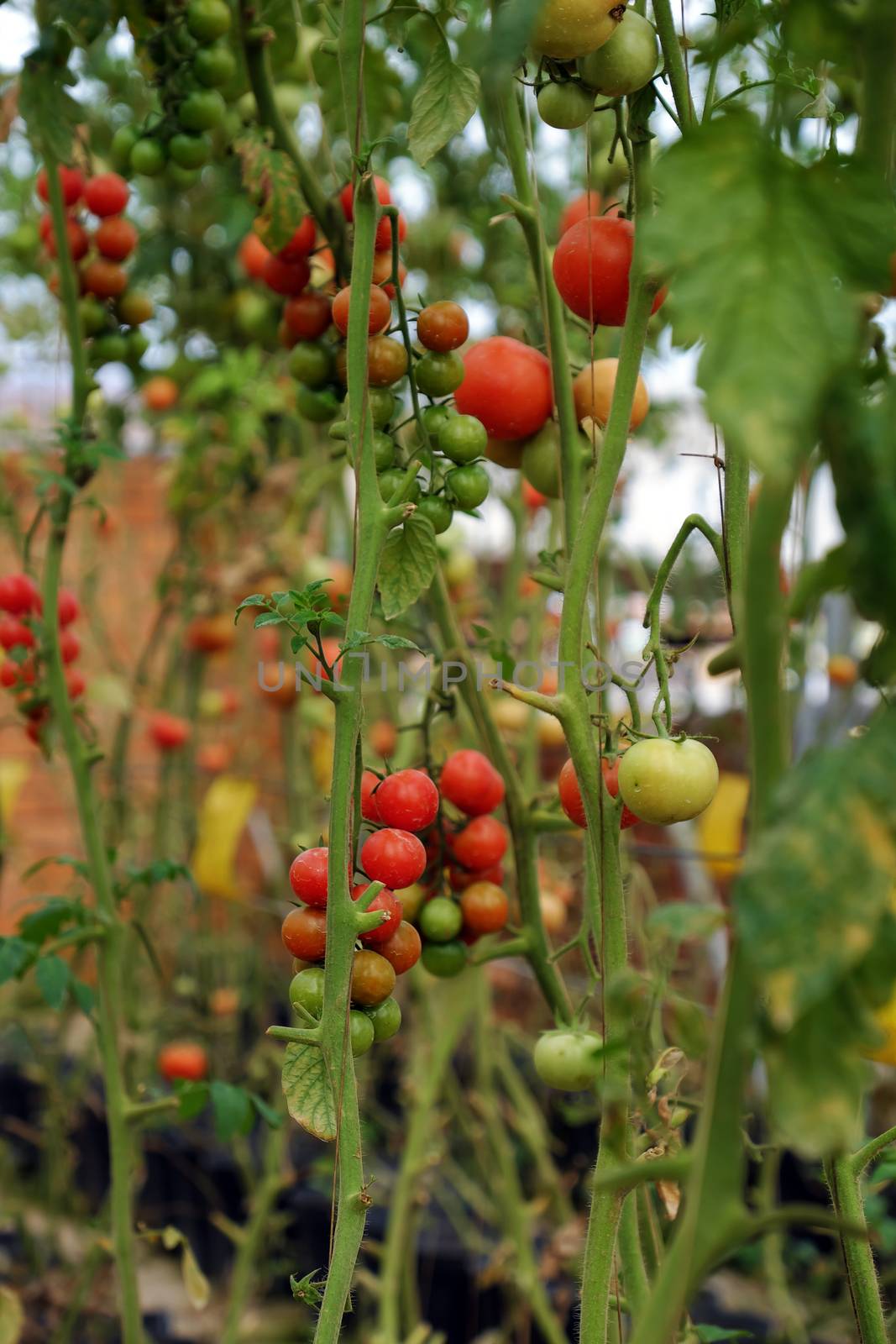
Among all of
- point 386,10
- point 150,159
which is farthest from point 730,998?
point 150,159

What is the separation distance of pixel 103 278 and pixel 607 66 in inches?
21.2

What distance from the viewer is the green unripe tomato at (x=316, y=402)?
762 millimetres

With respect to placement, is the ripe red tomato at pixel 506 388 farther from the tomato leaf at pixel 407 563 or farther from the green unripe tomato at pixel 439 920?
the green unripe tomato at pixel 439 920

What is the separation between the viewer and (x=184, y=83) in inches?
33.8

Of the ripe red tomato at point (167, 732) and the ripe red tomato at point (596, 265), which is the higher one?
the ripe red tomato at point (596, 265)

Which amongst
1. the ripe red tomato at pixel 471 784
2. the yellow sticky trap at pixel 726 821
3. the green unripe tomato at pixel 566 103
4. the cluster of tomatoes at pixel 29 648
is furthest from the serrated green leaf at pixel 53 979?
the yellow sticky trap at pixel 726 821

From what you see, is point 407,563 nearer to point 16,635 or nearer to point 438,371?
point 438,371

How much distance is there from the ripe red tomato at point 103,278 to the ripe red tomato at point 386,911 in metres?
0.63

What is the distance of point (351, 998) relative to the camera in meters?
0.54

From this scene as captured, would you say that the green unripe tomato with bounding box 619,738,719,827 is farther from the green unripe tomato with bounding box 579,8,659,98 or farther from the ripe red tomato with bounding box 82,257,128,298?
the ripe red tomato with bounding box 82,257,128,298

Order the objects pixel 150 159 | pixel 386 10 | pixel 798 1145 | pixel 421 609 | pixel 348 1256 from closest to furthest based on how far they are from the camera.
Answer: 1. pixel 798 1145
2. pixel 348 1256
3. pixel 386 10
4. pixel 150 159
5. pixel 421 609

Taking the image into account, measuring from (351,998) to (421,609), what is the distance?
26.6 inches

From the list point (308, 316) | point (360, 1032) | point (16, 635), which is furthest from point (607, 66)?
point (16, 635)

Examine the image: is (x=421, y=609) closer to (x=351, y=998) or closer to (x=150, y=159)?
(x=150, y=159)
